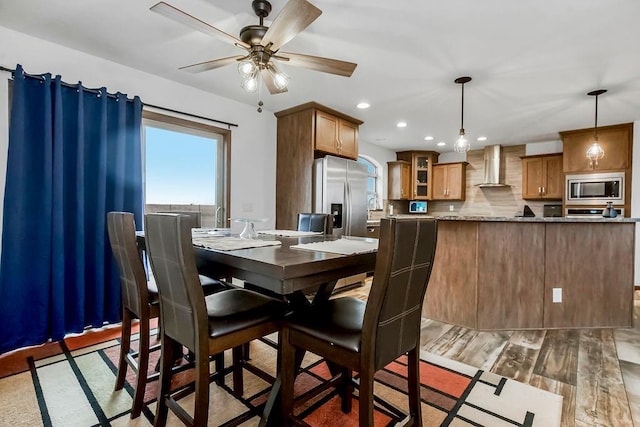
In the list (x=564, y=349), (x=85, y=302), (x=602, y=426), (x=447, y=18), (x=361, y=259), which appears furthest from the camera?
(x=85, y=302)

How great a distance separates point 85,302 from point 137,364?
1391mm

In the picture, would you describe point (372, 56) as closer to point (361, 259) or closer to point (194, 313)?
point (361, 259)

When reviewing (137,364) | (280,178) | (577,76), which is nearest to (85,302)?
(137,364)

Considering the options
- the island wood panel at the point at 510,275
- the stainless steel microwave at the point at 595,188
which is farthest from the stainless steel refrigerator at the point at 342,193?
the stainless steel microwave at the point at 595,188

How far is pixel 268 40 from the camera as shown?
1840 mm

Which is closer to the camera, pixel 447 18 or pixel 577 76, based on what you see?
A: pixel 447 18

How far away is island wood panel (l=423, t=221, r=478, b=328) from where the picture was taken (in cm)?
285

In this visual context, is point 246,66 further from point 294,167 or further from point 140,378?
point 294,167

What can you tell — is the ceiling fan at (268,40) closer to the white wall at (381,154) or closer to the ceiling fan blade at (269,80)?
the ceiling fan blade at (269,80)

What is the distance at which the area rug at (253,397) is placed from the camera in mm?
1585

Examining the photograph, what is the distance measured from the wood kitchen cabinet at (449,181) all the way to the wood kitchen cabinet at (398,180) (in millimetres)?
576

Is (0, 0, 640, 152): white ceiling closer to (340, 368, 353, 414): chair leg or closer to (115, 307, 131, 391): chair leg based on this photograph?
(115, 307, 131, 391): chair leg

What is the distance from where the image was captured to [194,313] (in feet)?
3.85

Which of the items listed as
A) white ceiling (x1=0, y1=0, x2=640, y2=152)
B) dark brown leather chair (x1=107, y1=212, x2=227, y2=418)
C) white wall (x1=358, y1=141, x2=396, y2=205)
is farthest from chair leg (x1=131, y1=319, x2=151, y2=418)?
white wall (x1=358, y1=141, x2=396, y2=205)
